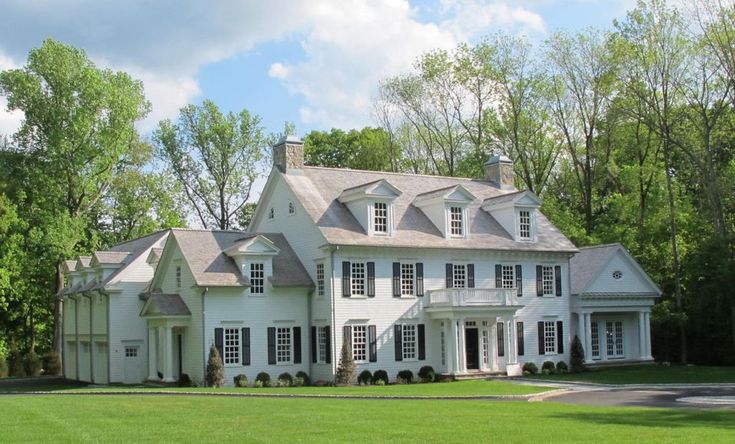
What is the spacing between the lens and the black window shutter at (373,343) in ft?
126

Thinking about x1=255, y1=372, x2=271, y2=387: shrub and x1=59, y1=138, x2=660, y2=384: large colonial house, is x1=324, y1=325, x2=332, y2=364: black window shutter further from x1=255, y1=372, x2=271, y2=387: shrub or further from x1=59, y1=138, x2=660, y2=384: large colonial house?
x1=255, y1=372, x2=271, y2=387: shrub

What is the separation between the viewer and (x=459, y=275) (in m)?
41.2

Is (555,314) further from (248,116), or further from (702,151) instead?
(248,116)

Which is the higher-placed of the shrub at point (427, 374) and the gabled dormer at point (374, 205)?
the gabled dormer at point (374, 205)

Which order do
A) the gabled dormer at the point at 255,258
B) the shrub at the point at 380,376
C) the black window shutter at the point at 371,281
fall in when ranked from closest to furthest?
1. the gabled dormer at the point at 255,258
2. the shrub at the point at 380,376
3. the black window shutter at the point at 371,281

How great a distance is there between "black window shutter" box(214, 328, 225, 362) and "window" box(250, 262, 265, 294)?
2.08m

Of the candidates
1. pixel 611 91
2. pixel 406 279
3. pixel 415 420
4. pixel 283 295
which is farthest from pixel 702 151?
pixel 415 420

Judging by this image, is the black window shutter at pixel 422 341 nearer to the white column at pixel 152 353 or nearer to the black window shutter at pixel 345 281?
the black window shutter at pixel 345 281

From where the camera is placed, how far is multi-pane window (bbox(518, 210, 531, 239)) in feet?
143

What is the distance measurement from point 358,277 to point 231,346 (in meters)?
5.97

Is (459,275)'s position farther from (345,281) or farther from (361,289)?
(345,281)

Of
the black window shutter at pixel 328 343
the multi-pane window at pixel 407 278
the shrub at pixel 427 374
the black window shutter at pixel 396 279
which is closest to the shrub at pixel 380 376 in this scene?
the shrub at pixel 427 374

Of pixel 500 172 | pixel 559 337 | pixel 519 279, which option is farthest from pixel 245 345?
pixel 500 172

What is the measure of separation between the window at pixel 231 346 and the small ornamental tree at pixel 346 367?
4139mm
